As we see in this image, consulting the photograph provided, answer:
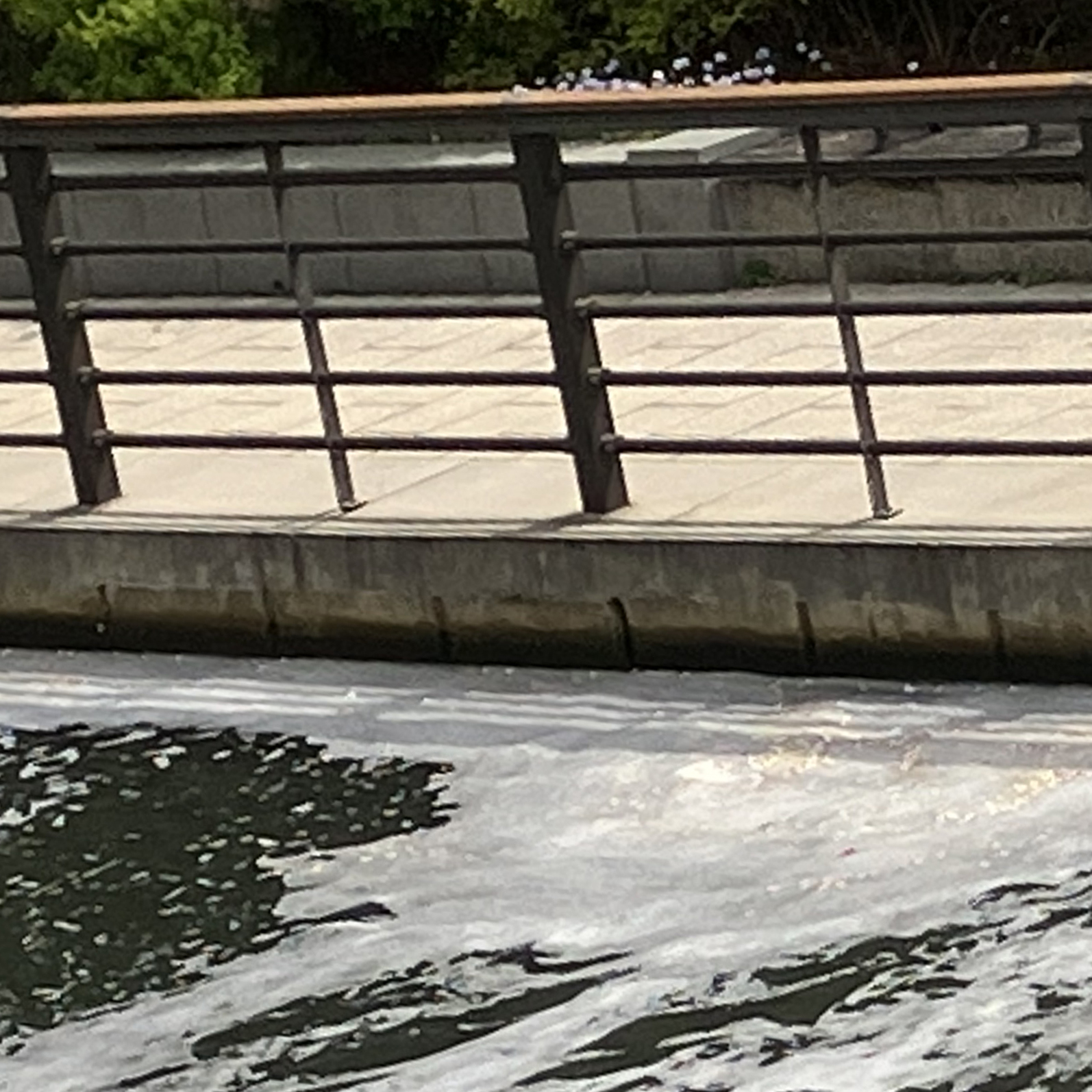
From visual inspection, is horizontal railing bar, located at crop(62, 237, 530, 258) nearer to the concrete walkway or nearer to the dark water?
the concrete walkway

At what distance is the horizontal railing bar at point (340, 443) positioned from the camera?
30.2 ft

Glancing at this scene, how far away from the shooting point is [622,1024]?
689 centimetres

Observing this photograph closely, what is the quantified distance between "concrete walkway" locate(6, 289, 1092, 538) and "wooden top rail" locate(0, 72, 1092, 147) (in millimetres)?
937

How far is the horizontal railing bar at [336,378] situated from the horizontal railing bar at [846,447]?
0.89 ft

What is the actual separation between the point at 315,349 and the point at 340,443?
25cm

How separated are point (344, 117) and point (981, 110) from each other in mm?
1663

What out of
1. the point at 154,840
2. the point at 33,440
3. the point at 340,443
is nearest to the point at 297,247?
the point at 340,443

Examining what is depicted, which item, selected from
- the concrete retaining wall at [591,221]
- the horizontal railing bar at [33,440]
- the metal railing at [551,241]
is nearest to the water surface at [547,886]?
the metal railing at [551,241]

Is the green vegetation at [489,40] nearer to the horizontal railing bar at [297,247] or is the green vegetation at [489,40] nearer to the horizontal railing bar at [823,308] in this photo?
the horizontal railing bar at [297,247]

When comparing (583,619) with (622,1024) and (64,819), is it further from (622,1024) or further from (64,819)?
(622,1024)

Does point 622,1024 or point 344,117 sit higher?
point 344,117

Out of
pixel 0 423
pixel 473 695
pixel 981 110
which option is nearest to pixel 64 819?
pixel 473 695

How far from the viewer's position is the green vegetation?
1347 centimetres

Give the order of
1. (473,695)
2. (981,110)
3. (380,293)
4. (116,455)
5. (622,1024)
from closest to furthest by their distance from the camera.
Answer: (622,1024)
(981,110)
(473,695)
(116,455)
(380,293)
